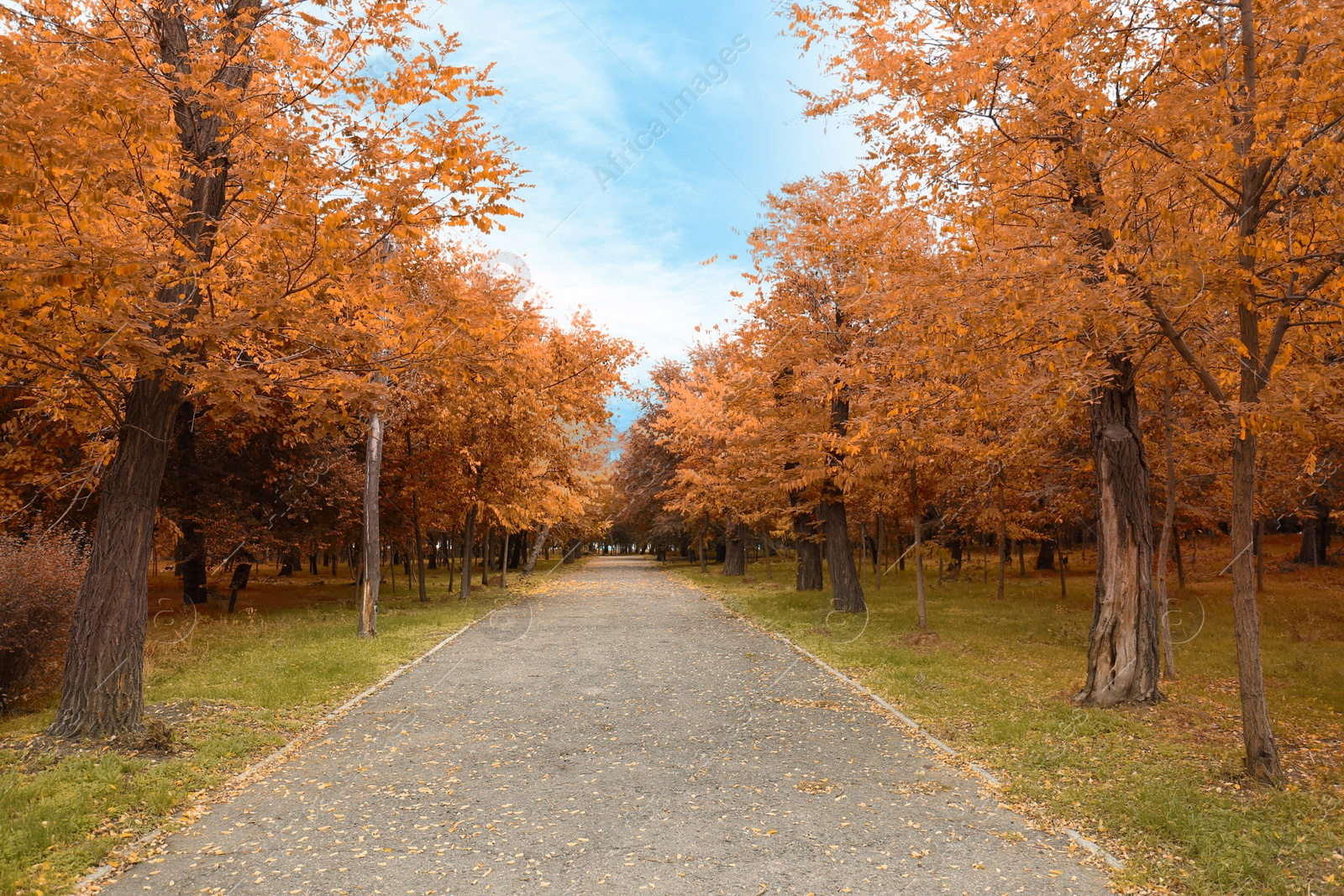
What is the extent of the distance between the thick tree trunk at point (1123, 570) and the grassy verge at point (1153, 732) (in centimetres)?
37

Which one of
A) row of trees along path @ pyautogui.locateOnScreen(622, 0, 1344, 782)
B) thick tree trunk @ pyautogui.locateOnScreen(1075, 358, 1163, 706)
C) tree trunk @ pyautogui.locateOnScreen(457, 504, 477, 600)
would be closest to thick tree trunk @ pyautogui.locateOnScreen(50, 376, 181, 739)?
row of trees along path @ pyautogui.locateOnScreen(622, 0, 1344, 782)

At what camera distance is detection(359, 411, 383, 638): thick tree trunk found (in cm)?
1478

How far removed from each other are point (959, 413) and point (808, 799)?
441cm

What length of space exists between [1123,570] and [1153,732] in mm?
1795

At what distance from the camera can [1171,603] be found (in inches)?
727

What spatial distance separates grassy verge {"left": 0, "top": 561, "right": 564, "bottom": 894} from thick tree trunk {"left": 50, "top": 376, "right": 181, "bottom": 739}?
0.35m

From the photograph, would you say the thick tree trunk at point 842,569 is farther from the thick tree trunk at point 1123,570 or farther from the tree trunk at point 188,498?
the tree trunk at point 188,498

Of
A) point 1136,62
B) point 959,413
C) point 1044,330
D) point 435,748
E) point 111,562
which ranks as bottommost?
point 435,748

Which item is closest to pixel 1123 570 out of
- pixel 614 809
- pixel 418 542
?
pixel 614 809

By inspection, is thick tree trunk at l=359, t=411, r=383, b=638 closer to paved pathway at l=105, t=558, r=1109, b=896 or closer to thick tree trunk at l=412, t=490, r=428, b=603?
thick tree trunk at l=412, t=490, r=428, b=603

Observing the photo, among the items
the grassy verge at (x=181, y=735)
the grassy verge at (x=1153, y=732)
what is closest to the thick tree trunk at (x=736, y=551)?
the grassy verge at (x=1153, y=732)

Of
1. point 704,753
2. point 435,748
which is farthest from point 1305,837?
point 435,748

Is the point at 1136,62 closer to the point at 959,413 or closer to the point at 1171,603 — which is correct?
the point at 959,413

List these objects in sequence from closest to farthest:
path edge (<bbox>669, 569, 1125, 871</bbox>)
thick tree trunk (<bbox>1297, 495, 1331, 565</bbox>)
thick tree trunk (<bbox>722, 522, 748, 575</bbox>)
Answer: path edge (<bbox>669, 569, 1125, 871</bbox>), thick tree trunk (<bbox>1297, 495, 1331, 565</bbox>), thick tree trunk (<bbox>722, 522, 748, 575</bbox>)
